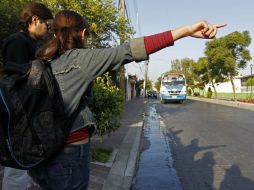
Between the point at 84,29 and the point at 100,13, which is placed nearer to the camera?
the point at 84,29

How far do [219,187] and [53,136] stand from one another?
15.5ft

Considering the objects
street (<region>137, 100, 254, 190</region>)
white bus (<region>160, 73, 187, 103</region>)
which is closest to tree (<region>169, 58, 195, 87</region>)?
white bus (<region>160, 73, 187, 103</region>)

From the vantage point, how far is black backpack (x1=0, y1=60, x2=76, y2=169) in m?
2.17

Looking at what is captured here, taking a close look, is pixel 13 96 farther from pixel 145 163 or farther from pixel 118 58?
pixel 145 163

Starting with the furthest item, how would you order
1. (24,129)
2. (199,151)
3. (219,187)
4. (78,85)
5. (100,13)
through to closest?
1. (100,13)
2. (199,151)
3. (219,187)
4. (78,85)
5. (24,129)

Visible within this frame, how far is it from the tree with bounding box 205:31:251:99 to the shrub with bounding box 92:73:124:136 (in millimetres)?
43485

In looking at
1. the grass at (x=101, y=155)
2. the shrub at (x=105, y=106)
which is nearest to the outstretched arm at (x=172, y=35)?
the shrub at (x=105, y=106)

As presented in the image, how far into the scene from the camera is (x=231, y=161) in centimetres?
854

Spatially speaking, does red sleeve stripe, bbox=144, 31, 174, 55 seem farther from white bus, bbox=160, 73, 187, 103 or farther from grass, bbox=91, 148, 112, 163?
white bus, bbox=160, 73, 187, 103

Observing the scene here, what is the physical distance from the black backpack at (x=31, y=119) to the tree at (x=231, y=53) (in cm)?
4885

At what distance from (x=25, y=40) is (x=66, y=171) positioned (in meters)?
1.22

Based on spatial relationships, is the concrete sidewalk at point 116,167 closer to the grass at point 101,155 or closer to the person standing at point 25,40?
the grass at point 101,155

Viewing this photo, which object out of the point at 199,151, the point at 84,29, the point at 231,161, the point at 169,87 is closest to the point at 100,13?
the point at 199,151

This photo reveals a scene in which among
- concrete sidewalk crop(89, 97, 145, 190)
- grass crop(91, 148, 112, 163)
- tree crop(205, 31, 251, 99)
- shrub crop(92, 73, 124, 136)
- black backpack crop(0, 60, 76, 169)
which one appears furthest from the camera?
tree crop(205, 31, 251, 99)
